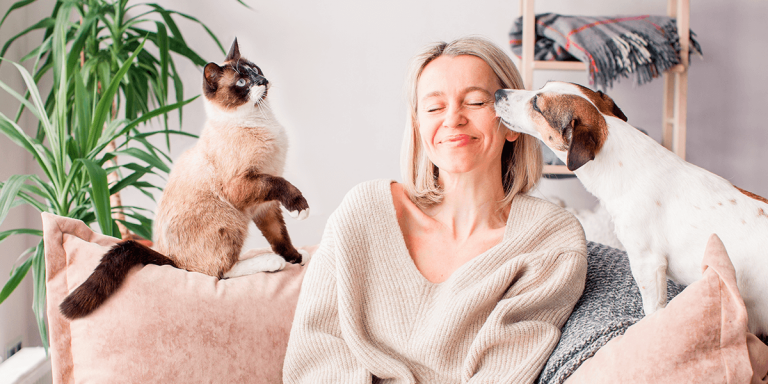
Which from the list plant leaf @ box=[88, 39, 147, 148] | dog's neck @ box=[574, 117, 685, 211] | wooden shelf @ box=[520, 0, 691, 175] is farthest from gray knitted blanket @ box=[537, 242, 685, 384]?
plant leaf @ box=[88, 39, 147, 148]

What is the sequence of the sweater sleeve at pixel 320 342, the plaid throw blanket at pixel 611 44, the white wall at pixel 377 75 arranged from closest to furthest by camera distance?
the sweater sleeve at pixel 320 342 < the plaid throw blanket at pixel 611 44 < the white wall at pixel 377 75

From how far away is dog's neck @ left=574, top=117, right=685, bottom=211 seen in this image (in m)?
0.85

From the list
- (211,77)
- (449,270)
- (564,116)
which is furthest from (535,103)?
(211,77)

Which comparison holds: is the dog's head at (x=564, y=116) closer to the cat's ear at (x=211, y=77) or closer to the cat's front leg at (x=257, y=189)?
the cat's front leg at (x=257, y=189)

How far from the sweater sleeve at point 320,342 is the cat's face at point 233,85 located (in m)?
0.38

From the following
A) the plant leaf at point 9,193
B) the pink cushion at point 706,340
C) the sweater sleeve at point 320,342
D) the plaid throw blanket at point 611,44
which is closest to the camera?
the pink cushion at point 706,340

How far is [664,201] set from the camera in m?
0.83

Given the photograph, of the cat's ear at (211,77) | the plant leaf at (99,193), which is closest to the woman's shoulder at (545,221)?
the cat's ear at (211,77)

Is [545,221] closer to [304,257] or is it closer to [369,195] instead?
[369,195]

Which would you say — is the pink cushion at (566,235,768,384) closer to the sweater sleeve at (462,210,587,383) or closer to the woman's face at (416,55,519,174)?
the sweater sleeve at (462,210,587,383)

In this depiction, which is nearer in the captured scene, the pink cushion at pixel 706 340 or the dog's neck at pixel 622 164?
the pink cushion at pixel 706 340

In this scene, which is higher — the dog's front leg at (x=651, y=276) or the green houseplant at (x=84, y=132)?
the green houseplant at (x=84, y=132)

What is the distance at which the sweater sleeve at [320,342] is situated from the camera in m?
1.04

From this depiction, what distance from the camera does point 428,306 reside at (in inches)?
41.9
